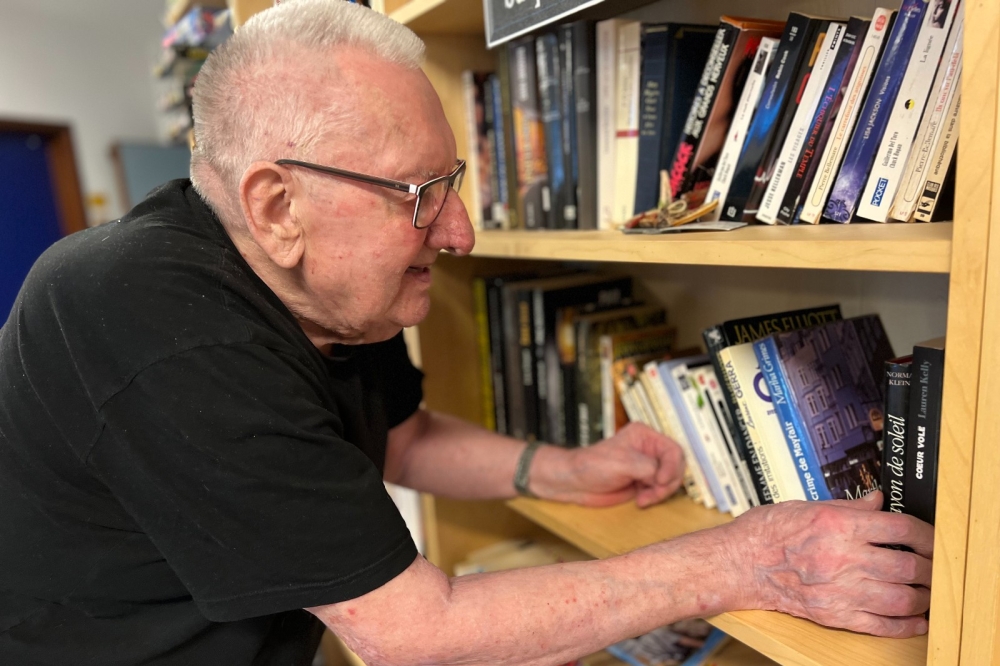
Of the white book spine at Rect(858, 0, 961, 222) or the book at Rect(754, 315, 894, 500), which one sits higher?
the white book spine at Rect(858, 0, 961, 222)

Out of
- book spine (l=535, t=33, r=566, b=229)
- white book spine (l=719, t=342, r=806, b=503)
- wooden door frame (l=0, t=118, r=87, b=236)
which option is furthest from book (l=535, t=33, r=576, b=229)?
wooden door frame (l=0, t=118, r=87, b=236)

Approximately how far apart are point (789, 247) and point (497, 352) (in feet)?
2.30

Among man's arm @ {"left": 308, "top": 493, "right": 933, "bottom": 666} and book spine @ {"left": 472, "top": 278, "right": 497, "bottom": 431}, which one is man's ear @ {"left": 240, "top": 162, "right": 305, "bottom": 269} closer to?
man's arm @ {"left": 308, "top": 493, "right": 933, "bottom": 666}

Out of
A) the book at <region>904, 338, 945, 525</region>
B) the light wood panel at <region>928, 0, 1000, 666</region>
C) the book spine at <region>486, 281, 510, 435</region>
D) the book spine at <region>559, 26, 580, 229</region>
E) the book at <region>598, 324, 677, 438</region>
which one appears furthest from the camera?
the book spine at <region>486, 281, 510, 435</region>

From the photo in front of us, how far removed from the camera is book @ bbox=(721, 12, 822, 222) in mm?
688

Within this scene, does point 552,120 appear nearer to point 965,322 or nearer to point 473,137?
point 473,137

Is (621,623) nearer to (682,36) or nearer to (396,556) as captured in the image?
(396,556)

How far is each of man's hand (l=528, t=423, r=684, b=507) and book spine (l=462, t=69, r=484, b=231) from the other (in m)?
0.42

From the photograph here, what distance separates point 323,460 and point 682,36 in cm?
67

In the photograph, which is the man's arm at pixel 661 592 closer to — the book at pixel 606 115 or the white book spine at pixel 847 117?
the white book spine at pixel 847 117

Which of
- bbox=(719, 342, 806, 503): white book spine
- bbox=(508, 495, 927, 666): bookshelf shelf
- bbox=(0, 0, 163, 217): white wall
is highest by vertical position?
bbox=(0, 0, 163, 217): white wall

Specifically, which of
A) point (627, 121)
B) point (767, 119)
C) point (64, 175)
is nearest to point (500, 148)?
point (627, 121)

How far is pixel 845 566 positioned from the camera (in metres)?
0.60

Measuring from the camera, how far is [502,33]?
847mm
